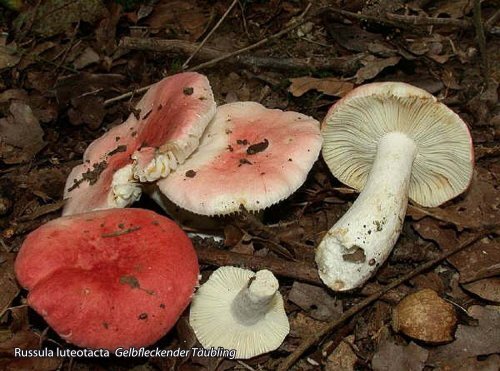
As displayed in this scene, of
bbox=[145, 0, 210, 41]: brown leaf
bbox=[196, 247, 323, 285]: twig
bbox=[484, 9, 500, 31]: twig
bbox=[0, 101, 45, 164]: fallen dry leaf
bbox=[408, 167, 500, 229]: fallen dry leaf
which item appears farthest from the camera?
bbox=[145, 0, 210, 41]: brown leaf

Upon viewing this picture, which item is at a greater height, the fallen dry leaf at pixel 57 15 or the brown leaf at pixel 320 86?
the fallen dry leaf at pixel 57 15

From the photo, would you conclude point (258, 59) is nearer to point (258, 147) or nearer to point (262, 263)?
point (258, 147)

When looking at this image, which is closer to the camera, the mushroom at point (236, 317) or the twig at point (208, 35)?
the mushroom at point (236, 317)

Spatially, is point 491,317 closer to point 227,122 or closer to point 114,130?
point 227,122

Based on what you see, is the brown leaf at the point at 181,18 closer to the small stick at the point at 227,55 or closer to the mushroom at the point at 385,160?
the small stick at the point at 227,55

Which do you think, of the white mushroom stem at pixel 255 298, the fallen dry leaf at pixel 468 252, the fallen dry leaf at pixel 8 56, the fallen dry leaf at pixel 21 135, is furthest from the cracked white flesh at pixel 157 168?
the fallen dry leaf at pixel 8 56

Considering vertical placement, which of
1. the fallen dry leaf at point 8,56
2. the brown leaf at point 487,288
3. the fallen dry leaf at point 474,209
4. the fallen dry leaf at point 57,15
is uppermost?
the fallen dry leaf at point 57,15

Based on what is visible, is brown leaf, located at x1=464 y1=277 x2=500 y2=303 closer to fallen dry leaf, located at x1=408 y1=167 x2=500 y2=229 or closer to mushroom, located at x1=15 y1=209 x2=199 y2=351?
fallen dry leaf, located at x1=408 y1=167 x2=500 y2=229

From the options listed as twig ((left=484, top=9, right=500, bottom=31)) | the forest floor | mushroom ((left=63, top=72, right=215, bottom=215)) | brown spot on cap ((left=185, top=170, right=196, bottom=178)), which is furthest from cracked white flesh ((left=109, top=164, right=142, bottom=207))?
twig ((left=484, top=9, right=500, bottom=31))
